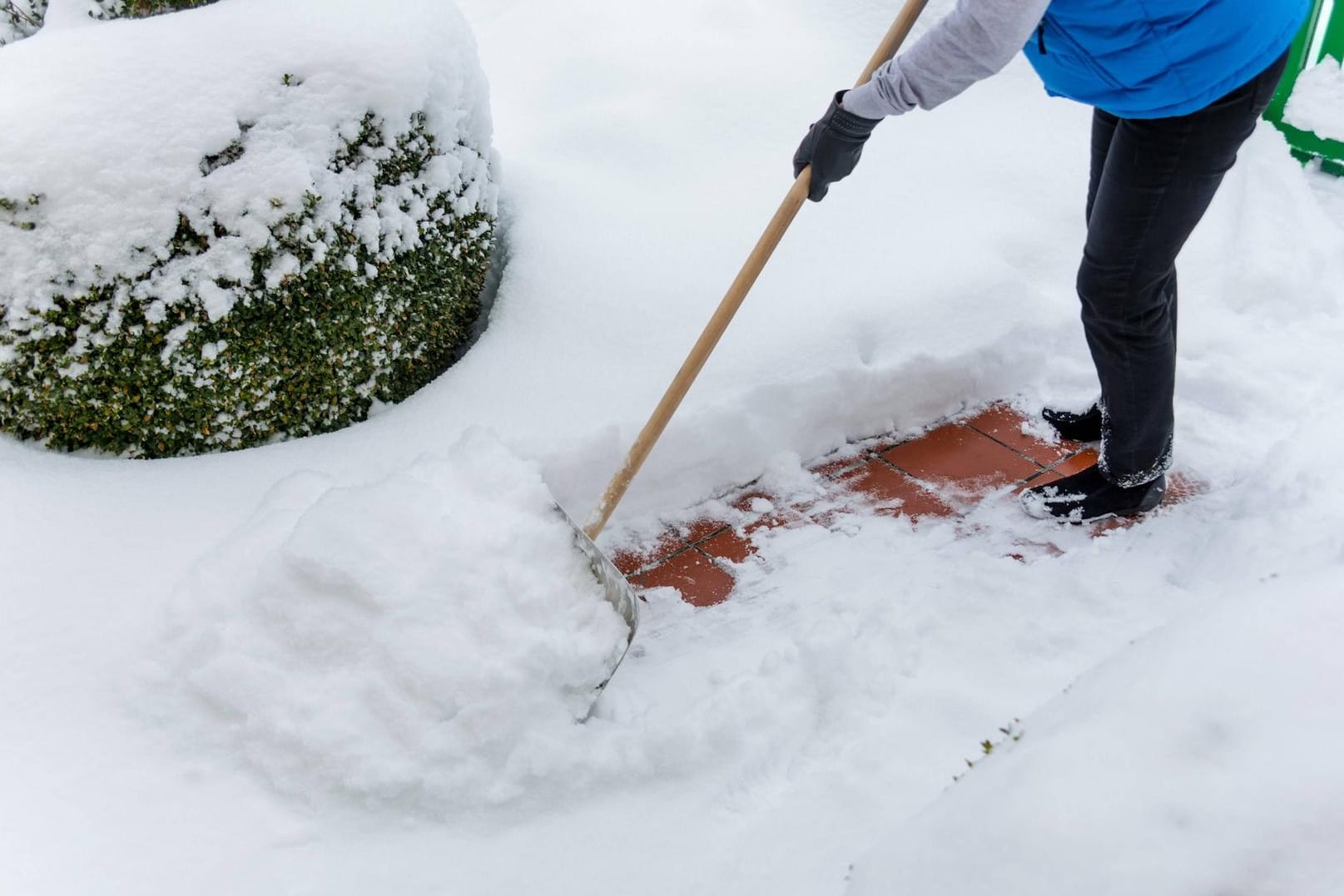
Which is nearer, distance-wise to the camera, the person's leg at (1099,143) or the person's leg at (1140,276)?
the person's leg at (1140,276)

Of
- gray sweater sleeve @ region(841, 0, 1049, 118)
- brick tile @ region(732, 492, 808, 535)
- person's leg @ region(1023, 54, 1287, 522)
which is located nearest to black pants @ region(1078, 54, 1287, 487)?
person's leg @ region(1023, 54, 1287, 522)

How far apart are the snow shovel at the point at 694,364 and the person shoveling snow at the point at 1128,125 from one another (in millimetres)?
95

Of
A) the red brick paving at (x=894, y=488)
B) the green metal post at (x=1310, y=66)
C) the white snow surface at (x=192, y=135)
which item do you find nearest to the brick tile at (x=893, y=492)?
the red brick paving at (x=894, y=488)

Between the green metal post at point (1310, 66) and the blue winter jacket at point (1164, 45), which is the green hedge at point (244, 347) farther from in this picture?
the green metal post at point (1310, 66)

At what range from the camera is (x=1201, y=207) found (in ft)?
6.77

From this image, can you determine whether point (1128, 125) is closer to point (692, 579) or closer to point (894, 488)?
point (894, 488)

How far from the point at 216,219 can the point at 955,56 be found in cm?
158

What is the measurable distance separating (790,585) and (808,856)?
0.78 meters

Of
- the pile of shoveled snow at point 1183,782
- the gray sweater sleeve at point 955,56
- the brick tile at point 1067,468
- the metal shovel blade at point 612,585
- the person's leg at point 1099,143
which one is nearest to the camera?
the pile of shoveled snow at point 1183,782

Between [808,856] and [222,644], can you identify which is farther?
[222,644]

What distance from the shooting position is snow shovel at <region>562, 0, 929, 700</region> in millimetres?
1965

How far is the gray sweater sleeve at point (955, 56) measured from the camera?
1664mm

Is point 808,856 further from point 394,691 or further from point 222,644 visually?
point 222,644

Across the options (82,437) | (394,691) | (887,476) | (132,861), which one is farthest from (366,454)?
(887,476)
